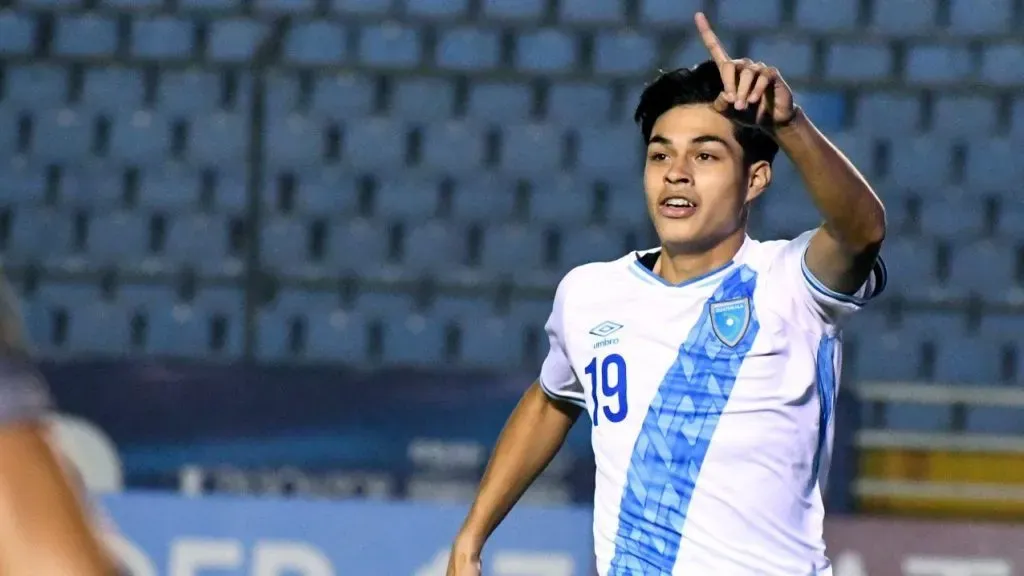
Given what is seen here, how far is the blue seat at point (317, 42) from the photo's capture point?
29.2 ft

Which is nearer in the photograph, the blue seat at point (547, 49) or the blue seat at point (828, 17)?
the blue seat at point (828, 17)

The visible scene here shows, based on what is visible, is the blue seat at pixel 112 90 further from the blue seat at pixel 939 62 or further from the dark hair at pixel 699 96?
the dark hair at pixel 699 96

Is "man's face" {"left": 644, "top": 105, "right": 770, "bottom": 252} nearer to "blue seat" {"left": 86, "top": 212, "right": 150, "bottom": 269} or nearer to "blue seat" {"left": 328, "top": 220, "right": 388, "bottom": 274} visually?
"blue seat" {"left": 328, "top": 220, "right": 388, "bottom": 274}

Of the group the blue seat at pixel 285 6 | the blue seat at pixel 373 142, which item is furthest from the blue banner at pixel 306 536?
the blue seat at pixel 285 6

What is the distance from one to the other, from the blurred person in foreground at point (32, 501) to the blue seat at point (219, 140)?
303 inches

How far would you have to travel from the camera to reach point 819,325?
11.1ft

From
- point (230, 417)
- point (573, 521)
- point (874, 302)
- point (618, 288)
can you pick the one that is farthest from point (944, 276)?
point (618, 288)

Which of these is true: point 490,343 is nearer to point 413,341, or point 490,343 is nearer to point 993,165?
point 413,341

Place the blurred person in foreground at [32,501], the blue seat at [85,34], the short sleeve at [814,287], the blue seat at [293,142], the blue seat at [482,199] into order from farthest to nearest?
the blue seat at [85,34]
the blue seat at [293,142]
the blue seat at [482,199]
the short sleeve at [814,287]
the blurred person in foreground at [32,501]

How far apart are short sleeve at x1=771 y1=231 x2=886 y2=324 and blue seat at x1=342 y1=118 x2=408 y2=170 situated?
5.60m

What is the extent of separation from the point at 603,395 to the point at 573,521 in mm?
3275

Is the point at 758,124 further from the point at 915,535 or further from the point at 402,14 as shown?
the point at 402,14

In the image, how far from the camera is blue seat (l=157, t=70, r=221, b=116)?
880 centimetres

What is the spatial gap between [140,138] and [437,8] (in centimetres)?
164
